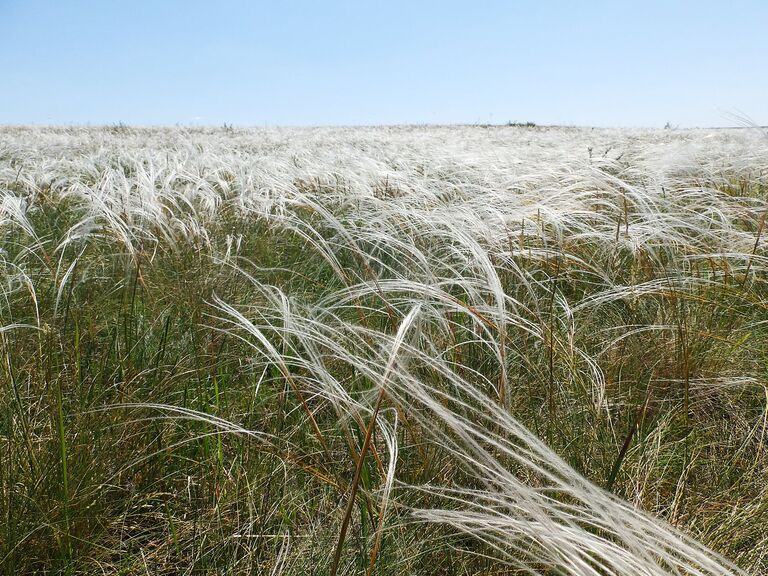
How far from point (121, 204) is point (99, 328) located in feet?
2.76

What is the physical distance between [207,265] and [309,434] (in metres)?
1.02

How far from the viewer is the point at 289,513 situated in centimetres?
96

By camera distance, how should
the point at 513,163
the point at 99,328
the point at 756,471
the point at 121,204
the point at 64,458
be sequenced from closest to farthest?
the point at 64,458
the point at 756,471
the point at 99,328
the point at 121,204
the point at 513,163

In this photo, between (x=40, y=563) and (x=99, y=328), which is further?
(x=99, y=328)

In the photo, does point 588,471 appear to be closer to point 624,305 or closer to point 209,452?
point 209,452

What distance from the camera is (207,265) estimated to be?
6.53 ft

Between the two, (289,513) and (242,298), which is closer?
(289,513)

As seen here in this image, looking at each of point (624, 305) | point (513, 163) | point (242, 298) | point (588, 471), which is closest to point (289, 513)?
point (588, 471)

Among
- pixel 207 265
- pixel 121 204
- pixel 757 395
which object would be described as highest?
pixel 121 204

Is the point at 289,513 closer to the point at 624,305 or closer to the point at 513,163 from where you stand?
the point at 624,305

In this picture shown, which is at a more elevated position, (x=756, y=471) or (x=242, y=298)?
(x=242, y=298)

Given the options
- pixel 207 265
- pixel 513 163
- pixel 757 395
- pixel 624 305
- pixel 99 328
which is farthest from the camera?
pixel 513 163

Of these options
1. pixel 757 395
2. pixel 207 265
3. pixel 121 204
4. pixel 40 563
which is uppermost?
pixel 121 204

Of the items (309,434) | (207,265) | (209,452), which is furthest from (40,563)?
(207,265)
